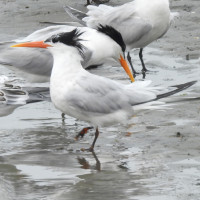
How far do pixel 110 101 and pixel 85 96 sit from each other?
0.25m

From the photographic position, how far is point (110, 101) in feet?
20.9

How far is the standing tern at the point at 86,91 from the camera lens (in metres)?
6.21

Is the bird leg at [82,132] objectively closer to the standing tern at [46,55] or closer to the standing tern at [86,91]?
the standing tern at [86,91]

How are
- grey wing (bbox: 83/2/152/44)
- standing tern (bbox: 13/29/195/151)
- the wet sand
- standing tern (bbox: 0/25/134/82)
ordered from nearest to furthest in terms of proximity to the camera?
the wet sand
standing tern (bbox: 13/29/195/151)
standing tern (bbox: 0/25/134/82)
grey wing (bbox: 83/2/152/44)

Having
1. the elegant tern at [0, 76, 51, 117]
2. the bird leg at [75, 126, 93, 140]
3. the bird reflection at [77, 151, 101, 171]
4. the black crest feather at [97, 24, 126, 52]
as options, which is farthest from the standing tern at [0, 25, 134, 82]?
the bird reflection at [77, 151, 101, 171]

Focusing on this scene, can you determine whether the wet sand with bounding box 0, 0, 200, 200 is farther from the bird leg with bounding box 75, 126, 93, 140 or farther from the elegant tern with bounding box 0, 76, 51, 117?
the elegant tern with bounding box 0, 76, 51, 117

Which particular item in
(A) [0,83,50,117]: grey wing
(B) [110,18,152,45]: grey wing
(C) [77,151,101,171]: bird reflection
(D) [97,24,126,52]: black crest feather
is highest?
(D) [97,24,126,52]: black crest feather

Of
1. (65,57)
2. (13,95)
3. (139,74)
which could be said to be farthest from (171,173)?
(139,74)

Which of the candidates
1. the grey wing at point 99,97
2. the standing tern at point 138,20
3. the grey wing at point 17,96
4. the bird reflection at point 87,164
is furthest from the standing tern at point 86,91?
the standing tern at point 138,20

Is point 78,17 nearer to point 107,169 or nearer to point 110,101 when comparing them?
point 110,101

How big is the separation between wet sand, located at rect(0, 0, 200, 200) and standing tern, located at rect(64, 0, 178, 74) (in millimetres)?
700

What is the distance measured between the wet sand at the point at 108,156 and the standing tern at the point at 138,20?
700 mm

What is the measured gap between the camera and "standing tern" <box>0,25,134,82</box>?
25.8 ft

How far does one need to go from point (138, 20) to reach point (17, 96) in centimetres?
331
